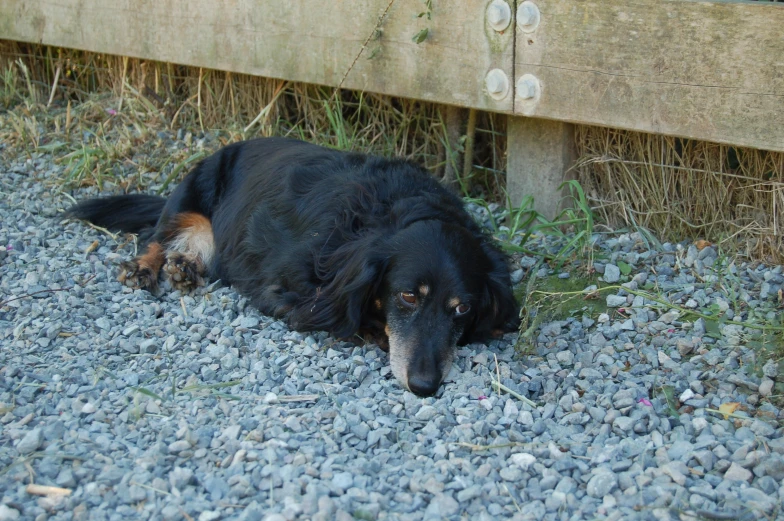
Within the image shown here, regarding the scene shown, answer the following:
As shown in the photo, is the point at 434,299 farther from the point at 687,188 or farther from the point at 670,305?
the point at 687,188

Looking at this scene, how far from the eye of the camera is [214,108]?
6062 mm

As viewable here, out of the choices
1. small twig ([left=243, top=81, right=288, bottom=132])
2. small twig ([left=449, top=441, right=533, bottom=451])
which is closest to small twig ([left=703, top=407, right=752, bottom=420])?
small twig ([left=449, top=441, right=533, bottom=451])

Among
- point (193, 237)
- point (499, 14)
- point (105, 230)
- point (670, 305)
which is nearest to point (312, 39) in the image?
point (499, 14)

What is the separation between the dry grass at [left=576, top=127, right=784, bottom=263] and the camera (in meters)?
4.21

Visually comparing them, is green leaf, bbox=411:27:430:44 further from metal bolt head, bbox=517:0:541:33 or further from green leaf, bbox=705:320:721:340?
green leaf, bbox=705:320:721:340

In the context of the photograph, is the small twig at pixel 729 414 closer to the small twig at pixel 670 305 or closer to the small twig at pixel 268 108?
the small twig at pixel 670 305

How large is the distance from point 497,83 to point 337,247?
1.31m

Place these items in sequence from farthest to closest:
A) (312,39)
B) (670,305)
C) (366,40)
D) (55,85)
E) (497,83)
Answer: (55,85)
(312,39)
(366,40)
(497,83)
(670,305)

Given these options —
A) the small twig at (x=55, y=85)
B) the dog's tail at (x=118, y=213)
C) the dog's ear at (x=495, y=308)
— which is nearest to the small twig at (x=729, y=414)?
the dog's ear at (x=495, y=308)

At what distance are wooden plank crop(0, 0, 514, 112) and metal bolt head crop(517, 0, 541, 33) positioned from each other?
7 centimetres

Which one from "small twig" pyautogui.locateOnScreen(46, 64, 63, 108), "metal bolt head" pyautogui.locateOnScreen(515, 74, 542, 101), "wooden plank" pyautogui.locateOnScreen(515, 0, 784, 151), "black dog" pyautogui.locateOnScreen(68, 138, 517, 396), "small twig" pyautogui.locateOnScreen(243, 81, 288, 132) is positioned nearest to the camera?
"black dog" pyautogui.locateOnScreen(68, 138, 517, 396)

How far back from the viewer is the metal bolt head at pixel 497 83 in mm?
4523

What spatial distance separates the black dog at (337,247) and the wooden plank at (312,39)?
64 cm

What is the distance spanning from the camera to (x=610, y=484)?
8.74 feet
